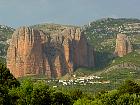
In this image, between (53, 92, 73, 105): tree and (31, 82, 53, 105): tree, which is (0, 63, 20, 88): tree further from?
(31, 82, 53, 105): tree

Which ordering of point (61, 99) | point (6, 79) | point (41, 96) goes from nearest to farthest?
1. point (41, 96)
2. point (61, 99)
3. point (6, 79)

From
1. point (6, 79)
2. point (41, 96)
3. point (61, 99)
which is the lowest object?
point (61, 99)

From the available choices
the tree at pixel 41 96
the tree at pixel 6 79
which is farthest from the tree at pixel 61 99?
the tree at pixel 6 79

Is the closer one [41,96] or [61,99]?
[41,96]

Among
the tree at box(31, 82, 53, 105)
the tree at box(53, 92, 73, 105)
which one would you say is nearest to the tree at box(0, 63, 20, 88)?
the tree at box(53, 92, 73, 105)

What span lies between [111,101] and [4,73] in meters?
21.3

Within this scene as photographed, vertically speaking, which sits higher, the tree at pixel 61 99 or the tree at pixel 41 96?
the tree at pixel 41 96

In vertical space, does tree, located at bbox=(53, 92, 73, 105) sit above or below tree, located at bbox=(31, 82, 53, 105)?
below

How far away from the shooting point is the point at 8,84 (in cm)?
7519

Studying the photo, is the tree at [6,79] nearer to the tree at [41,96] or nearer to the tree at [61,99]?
the tree at [61,99]

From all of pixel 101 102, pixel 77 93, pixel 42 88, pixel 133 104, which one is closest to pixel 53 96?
pixel 42 88

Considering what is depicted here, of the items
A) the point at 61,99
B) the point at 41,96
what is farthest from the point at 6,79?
the point at 41,96

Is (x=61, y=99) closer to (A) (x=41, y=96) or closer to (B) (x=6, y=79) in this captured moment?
A: (A) (x=41, y=96)

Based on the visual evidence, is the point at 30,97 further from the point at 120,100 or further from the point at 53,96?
the point at 120,100
